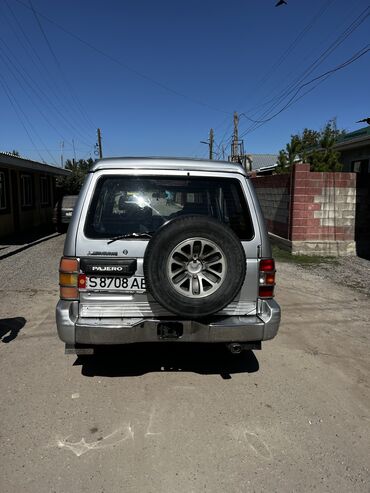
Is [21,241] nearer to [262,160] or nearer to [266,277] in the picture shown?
[266,277]

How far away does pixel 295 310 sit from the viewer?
5996 millimetres

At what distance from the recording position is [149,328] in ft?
10.4

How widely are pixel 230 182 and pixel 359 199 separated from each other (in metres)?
8.27

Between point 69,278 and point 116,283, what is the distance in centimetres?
36

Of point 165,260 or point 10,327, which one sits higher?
point 165,260

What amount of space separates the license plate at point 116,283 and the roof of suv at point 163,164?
89cm

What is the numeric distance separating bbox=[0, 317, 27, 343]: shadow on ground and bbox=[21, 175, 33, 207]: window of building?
11892 mm

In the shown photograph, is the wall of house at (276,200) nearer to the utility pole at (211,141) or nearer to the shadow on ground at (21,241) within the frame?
the shadow on ground at (21,241)

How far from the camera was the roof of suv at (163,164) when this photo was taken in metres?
3.33

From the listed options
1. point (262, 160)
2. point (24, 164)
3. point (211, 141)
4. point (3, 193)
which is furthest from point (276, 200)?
point (262, 160)

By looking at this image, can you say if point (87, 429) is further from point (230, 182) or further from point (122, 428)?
point (230, 182)

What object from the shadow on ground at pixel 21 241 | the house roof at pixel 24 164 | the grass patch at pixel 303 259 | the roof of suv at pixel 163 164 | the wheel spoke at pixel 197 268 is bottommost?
the grass patch at pixel 303 259

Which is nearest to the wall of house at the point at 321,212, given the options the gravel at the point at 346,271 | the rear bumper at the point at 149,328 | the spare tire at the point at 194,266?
the gravel at the point at 346,271

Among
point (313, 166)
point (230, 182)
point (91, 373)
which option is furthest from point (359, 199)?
point (91, 373)
